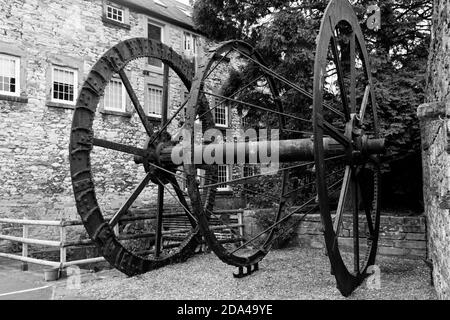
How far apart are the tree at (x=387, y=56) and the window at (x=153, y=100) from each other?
17.9 feet

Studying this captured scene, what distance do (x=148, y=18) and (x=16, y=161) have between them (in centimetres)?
756

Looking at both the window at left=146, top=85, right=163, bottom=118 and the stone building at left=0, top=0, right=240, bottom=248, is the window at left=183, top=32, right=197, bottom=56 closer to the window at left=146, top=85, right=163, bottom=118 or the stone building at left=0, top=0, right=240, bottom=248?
the stone building at left=0, top=0, right=240, bottom=248

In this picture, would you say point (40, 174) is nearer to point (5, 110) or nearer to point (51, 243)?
point (5, 110)

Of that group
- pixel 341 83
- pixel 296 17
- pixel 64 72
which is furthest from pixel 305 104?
pixel 64 72

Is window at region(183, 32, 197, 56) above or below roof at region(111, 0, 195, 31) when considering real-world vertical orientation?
below

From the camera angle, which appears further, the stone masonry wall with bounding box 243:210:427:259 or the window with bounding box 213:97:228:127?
the window with bounding box 213:97:228:127

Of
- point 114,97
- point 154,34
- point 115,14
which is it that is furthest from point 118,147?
point 154,34

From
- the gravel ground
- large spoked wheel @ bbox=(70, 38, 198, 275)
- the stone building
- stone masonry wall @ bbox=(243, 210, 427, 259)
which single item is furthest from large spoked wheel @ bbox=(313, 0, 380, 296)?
the stone building

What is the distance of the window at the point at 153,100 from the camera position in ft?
51.3

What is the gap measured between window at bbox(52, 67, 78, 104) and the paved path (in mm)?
6500

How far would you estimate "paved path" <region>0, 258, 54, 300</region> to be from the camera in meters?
5.00

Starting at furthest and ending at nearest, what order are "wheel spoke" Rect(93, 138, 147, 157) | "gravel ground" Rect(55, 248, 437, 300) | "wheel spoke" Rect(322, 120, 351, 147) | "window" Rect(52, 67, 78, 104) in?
1. "window" Rect(52, 67, 78, 104)
2. "wheel spoke" Rect(93, 138, 147, 157)
3. "gravel ground" Rect(55, 248, 437, 300)
4. "wheel spoke" Rect(322, 120, 351, 147)

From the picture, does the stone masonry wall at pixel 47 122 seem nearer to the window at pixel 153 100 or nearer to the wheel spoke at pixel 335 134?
the window at pixel 153 100

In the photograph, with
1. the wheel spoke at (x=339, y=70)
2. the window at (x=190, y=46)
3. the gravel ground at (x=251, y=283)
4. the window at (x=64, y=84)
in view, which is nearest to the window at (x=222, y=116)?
the window at (x=190, y=46)
